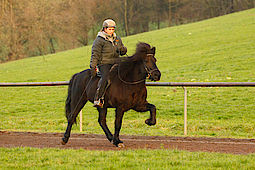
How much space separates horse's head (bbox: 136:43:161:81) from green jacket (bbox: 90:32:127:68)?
0.62m

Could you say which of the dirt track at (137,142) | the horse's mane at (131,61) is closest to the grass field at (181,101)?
the dirt track at (137,142)

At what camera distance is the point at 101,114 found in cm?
881

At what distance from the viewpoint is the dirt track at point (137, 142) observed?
8023 mm

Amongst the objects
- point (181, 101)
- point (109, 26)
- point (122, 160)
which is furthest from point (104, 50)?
point (181, 101)

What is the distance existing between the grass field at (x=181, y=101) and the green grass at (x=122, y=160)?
0.06ft

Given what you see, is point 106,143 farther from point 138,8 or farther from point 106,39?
point 138,8

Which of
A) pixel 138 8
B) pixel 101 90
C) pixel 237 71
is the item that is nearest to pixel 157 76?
pixel 101 90

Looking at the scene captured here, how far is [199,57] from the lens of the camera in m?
28.5

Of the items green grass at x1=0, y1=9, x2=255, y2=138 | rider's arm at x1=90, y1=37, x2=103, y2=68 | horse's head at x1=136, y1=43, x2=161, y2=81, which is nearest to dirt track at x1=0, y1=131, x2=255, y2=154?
green grass at x1=0, y1=9, x2=255, y2=138

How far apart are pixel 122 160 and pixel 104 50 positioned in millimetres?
2807

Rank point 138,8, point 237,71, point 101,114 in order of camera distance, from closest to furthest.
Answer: point 101,114, point 237,71, point 138,8

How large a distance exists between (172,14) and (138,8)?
4.96m

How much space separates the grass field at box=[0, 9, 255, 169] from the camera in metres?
10.6

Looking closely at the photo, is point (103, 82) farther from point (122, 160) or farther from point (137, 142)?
point (122, 160)
